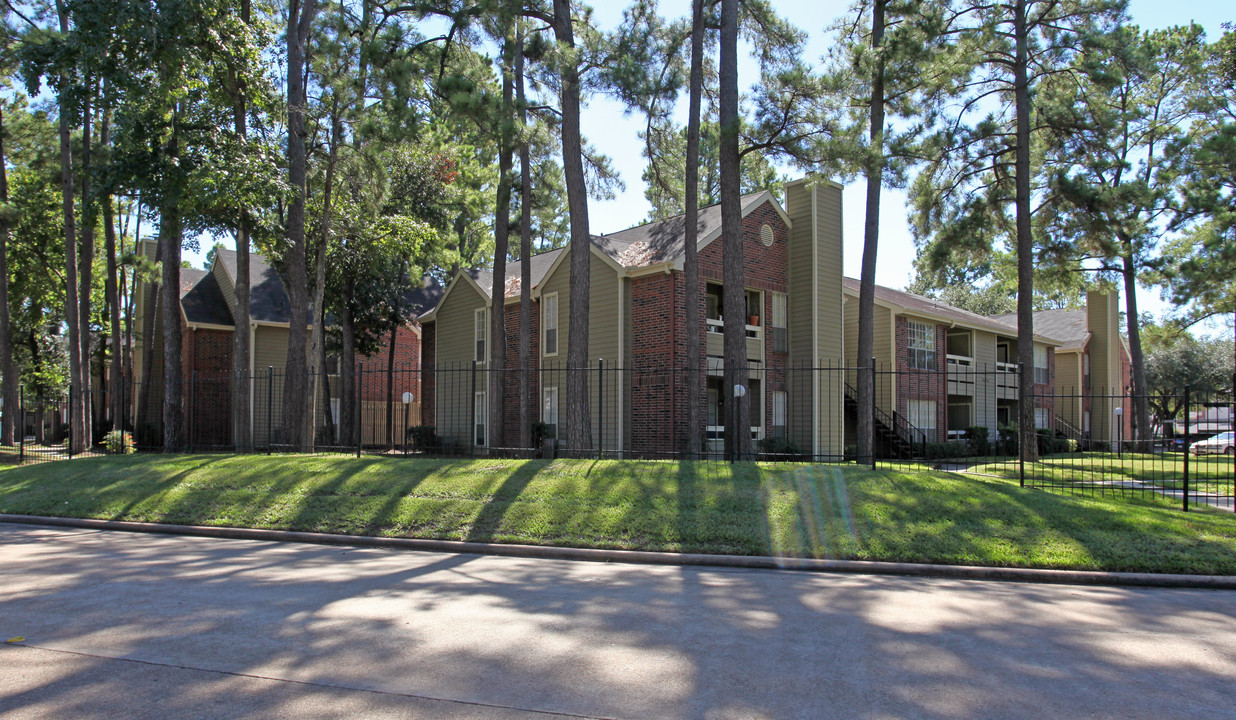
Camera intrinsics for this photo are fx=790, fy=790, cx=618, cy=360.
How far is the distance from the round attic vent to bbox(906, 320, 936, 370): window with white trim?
27.4 feet

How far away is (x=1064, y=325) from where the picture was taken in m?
41.6

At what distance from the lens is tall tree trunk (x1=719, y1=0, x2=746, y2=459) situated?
15578 millimetres

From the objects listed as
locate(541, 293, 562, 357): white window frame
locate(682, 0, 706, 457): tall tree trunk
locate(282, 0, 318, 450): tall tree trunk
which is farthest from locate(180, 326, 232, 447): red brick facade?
locate(682, 0, 706, 457): tall tree trunk

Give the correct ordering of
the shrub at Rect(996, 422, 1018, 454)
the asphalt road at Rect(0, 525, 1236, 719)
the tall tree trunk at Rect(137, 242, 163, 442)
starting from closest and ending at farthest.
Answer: the asphalt road at Rect(0, 525, 1236, 719) → the tall tree trunk at Rect(137, 242, 163, 442) → the shrub at Rect(996, 422, 1018, 454)

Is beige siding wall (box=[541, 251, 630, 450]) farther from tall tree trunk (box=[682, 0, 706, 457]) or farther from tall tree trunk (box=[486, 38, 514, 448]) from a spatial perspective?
tall tree trunk (box=[682, 0, 706, 457])

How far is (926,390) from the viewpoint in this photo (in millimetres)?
29828

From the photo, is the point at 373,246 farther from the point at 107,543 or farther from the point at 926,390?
the point at 926,390

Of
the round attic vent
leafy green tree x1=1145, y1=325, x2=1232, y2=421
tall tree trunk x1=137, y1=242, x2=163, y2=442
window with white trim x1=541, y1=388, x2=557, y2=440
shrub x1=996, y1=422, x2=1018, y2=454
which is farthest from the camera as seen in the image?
leafy green tree x1=1145, y1=325, x2=1232, y2=421

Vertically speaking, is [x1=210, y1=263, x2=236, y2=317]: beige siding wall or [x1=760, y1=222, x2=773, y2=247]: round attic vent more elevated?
[x1=760, y1=222, x2=773, y2=247]: round attic vent

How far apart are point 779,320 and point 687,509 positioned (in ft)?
45.5

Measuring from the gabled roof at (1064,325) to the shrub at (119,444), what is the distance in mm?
37822

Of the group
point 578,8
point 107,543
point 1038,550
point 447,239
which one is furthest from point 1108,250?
point 107,543

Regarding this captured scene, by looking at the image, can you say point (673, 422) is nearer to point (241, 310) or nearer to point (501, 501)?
point (501, 501)

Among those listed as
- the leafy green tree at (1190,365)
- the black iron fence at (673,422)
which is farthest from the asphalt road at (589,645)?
the leafy green tree at (1190,365)
